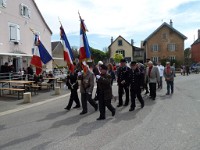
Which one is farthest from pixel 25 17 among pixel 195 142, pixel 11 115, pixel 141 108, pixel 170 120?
pixel 195 142

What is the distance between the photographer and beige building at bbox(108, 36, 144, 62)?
6435 cm

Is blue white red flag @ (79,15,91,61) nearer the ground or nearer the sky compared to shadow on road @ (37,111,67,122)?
nearer the sky

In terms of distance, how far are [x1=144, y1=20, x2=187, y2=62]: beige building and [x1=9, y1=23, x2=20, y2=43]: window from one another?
129ft

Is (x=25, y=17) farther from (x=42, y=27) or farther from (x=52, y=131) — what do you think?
(x=52, y=131)

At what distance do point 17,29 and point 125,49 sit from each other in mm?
43027

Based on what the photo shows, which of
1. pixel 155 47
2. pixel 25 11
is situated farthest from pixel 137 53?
pixel 25 11

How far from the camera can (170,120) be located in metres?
7.54

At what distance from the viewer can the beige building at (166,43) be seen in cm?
5725

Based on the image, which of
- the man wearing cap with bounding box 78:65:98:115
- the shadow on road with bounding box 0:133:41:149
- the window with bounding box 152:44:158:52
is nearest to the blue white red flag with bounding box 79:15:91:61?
the man wearing cap with bounding box 78:65:98:115

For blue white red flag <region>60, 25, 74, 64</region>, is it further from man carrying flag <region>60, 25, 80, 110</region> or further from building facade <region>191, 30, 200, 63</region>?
building facade <region>191, 30, 200, 63</region>

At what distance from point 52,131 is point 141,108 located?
12.8ft

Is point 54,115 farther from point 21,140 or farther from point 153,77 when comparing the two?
point 153,77

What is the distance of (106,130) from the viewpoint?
6645mm

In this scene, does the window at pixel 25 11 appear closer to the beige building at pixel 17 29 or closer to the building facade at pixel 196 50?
the beige building at pixel 17 29
